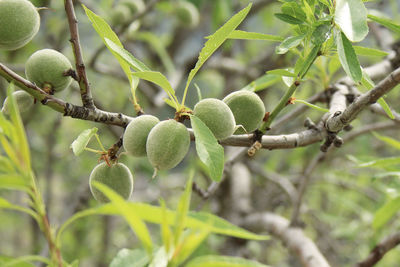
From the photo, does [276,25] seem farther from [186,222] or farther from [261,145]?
[186,222]

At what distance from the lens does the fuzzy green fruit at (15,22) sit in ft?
3.49

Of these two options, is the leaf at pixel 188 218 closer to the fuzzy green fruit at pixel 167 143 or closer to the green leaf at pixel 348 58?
the fuzzy green fruit at pixel 167 143

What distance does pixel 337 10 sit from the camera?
953 millimetres

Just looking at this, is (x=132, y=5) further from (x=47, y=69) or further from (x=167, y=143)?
(x=167, y=143)

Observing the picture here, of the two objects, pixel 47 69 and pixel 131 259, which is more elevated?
pixel 47 69

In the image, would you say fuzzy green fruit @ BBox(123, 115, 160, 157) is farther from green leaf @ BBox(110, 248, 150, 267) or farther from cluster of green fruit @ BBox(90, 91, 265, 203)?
green leaf @ BBox(110, 248, 150, 267)

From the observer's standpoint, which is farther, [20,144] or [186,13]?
[186,13]

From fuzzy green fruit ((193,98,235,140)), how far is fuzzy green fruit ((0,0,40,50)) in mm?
520

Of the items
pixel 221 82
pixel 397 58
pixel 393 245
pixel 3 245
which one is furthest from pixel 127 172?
pixel 3 245

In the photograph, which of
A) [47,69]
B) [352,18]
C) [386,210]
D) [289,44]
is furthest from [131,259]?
[386,210]

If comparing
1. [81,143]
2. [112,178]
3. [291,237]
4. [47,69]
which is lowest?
[291,237]

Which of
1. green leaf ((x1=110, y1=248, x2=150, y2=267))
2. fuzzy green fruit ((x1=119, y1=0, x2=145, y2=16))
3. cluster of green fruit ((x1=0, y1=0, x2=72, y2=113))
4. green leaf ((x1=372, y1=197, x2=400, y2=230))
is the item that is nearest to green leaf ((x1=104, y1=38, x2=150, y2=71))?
cluster of green fruit ((x1=0, y1=0, x2=72, y2=113))

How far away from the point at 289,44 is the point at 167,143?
1.38ft

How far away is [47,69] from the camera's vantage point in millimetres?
1083
